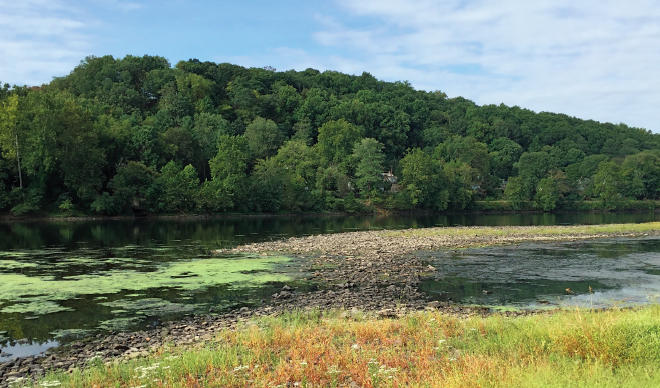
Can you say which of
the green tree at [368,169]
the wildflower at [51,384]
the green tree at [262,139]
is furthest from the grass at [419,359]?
the green tree at [262,139]

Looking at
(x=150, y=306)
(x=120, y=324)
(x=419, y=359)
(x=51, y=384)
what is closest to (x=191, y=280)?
(x=150, y=306)

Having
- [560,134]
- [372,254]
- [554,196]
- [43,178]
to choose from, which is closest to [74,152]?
[43,178]

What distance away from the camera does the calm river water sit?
61.0 feet

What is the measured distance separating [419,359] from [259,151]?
401 ft

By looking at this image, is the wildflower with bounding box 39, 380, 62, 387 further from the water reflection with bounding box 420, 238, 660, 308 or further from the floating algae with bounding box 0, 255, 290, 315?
the water reflection with bounding box 420, 238, 660, 308

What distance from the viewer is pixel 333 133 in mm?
142250

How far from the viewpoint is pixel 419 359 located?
11.4 m

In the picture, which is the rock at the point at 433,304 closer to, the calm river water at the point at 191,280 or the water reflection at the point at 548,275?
the water reflection at the point at 548,275

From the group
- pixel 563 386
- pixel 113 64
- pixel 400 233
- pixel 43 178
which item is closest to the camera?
pixel 563 386

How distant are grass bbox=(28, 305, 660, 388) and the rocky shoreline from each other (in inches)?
61.3

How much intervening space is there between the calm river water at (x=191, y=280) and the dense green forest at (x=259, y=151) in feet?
127

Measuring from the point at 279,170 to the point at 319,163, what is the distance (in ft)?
63.4

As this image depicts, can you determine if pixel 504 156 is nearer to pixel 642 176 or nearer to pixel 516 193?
pixel 642 176

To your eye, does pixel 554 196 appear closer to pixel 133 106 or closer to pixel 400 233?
pixel 400 233
